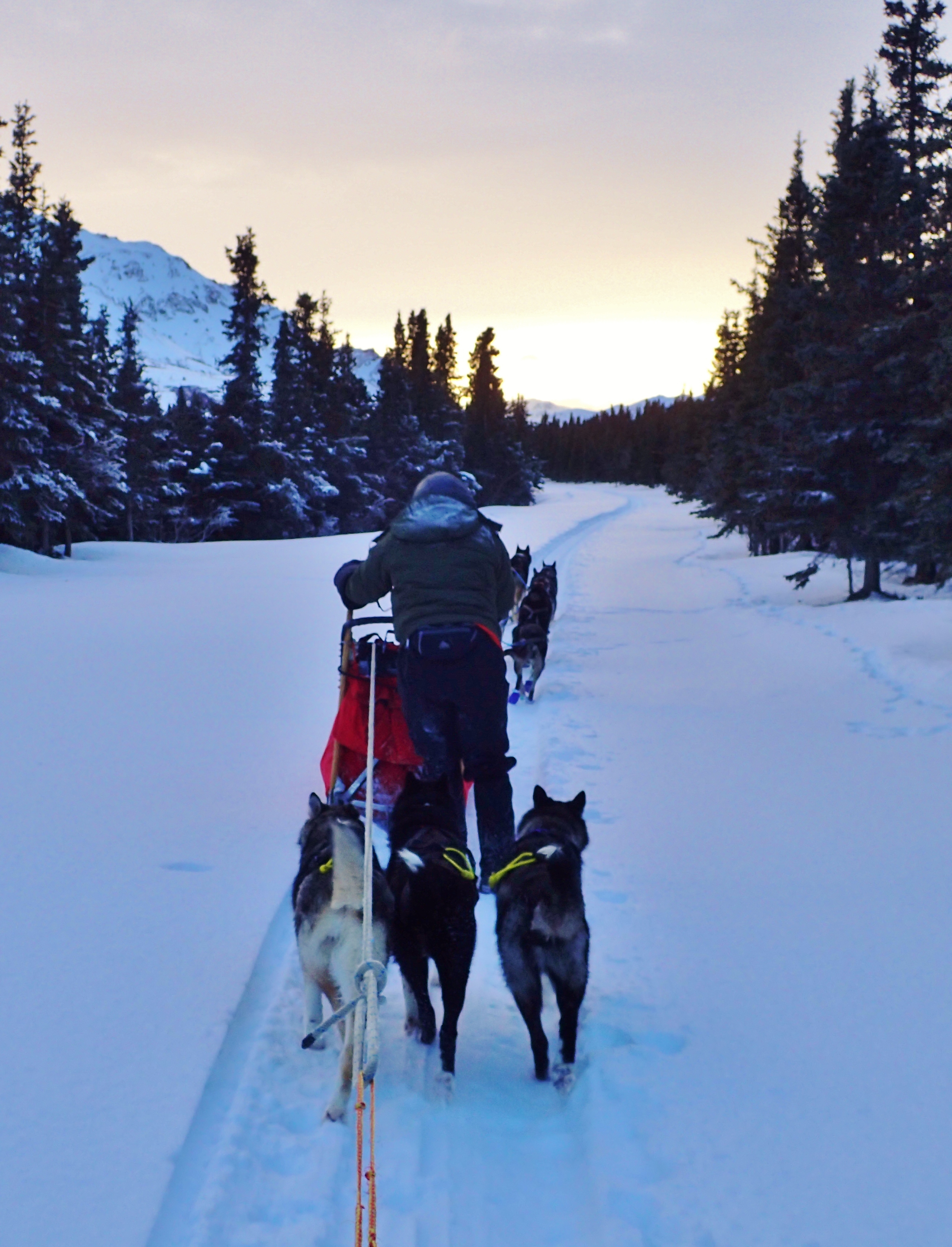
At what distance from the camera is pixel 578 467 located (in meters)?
106

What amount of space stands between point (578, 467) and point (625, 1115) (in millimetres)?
106043

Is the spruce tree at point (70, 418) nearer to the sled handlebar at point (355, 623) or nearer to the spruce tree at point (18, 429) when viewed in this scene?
the spruce tree at point (18, 429)

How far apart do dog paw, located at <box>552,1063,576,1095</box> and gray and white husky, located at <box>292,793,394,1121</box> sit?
2.13ft

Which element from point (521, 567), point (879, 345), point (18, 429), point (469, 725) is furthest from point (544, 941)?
point (18, 429)

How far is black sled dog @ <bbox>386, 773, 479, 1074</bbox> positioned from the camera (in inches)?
104

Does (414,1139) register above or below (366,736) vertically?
below

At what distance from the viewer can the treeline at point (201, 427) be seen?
70.2 ft

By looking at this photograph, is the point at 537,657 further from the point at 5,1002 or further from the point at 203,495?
the point at 203,495

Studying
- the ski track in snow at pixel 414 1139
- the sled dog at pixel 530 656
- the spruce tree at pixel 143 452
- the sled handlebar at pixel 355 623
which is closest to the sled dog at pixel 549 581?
the sled dog at pixel 530 656

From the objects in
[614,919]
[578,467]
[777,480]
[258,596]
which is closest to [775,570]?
[777,480]

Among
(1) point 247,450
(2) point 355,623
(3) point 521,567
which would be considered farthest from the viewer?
(1) point 247,450

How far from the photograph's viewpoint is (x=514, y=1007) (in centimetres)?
321

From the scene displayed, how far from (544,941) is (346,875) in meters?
0.64

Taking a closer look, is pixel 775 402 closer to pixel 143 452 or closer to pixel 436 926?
pixel 436 926
